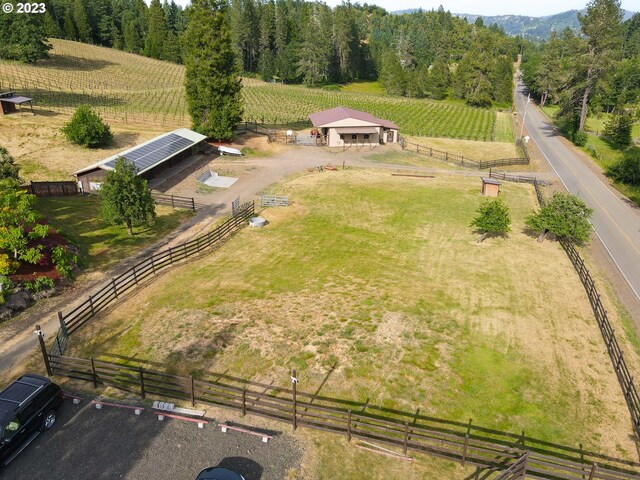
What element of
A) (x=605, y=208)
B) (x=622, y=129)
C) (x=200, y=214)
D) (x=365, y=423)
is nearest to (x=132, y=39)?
(x=200, y=214)

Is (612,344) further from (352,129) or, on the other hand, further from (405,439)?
(352,129)

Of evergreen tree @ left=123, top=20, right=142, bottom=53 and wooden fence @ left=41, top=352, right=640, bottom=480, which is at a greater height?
evergreen tree @ left=123, top=20, right=142, bottom=53

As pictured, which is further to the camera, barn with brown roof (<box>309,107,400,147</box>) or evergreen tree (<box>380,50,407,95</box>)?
evergreen tree (<box>380,50,407,95</box>)

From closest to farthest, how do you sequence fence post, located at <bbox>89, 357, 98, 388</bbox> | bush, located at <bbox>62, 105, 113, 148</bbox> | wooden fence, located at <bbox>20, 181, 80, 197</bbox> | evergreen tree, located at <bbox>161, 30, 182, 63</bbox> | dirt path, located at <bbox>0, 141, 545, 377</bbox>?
fence post, located at <bbox>89, 357, 98, 388</bbox> → dirt path, located at <bbox>0, 141, 545, 377</bbox> → wooden fence, located at <bbox>20, 181, 80, 197</bbox> → bush, located at <bbox>62, 105, 113, 148</bbox> → evergreen tree, located at <bbox>161, 30, 182, 63</bbox>

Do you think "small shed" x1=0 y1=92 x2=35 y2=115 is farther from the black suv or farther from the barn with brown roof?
the black suv

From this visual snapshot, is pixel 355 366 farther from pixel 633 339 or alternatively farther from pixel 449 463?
pixel 633 339

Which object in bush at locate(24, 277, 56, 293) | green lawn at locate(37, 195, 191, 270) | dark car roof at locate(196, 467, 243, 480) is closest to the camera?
dark car roof at locate(196, 467, 243, 480)

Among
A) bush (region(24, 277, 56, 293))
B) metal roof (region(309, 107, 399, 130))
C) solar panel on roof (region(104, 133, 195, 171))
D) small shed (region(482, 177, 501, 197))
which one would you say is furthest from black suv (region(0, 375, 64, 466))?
metal roof (region(309, 107, 399, 130))
